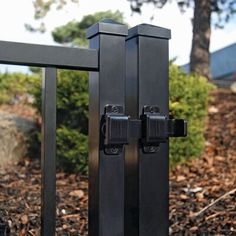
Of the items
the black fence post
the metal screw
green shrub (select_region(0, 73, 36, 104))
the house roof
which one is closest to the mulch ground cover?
the black fence post

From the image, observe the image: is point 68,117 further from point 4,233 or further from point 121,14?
point 121,14

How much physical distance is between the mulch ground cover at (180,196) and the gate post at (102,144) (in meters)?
1.20

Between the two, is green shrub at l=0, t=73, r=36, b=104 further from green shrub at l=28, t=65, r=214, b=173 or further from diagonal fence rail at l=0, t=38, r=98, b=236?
diagonal fence rail at l=0, t=38, r=98, b=236

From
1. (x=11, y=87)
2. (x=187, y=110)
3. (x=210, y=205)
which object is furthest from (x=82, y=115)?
(x=11, y=87)

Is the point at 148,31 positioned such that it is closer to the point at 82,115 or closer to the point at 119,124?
the point at 119,124

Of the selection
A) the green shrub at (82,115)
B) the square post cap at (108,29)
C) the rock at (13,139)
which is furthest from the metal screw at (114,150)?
the rock at (13,139)

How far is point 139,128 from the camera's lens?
4.36ft

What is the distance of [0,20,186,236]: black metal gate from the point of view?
1.29m

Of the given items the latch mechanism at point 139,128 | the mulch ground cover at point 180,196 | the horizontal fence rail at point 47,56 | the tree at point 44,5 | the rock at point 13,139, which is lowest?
the mulch ground cover at point 180,196

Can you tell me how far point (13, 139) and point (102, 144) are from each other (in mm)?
4218

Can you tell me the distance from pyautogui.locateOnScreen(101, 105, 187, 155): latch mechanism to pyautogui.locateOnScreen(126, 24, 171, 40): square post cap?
233 mm

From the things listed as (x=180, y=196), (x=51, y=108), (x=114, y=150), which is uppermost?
(x=51, y=108)

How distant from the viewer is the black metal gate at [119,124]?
1.29 meters

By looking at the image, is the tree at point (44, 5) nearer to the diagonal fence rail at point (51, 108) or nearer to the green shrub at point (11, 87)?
the green shrub at point (11, 87)
